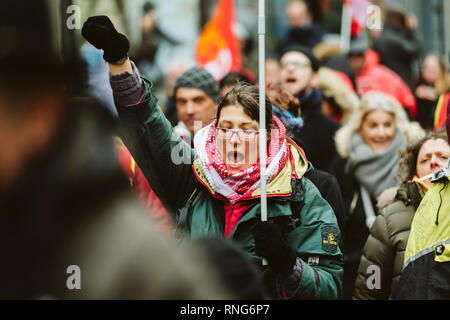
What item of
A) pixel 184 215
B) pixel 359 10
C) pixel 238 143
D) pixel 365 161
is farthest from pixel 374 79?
pixel 184 215

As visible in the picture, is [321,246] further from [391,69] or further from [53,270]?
[391,69]

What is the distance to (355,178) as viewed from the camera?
530cm

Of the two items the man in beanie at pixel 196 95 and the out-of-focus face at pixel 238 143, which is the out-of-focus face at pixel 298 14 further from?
the out-of-focus face at pixel 238 143

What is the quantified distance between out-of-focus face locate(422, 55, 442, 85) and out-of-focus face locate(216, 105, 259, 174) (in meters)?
5.58

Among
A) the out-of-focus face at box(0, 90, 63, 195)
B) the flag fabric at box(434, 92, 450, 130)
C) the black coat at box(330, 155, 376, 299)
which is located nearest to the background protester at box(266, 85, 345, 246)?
the black coat at box(330, 155, 376, 299)

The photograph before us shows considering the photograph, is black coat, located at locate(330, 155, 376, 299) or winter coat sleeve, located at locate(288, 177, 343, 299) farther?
black coat, located at locate(330, 155, 376, 299)

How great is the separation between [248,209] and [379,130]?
2629 millimetres

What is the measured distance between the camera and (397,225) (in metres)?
3.95

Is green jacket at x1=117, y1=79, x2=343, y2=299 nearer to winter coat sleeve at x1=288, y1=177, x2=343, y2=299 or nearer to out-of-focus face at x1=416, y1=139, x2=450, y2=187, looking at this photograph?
winter coat sleeve at x1=288, y1=177, x2=343, y2=299

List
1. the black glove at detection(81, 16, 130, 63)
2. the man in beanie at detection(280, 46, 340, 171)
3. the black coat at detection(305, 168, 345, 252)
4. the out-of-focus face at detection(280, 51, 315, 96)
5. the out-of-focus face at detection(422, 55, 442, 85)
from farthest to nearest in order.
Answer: the out-of-focus face at detection(422, 55, 442, 85) → the out-of-focus face at detection(280, 51, 315, 96) → the man in beanie at detection(280, 46, 340, 171) → the black coat at detection(305, 168, 345, 252) → the black glove at detection(81, 16, 130, 63)

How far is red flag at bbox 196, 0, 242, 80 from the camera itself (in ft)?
28.6

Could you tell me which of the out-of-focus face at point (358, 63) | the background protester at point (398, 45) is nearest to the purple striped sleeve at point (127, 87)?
the out-of-focus face at point (358, 63)
